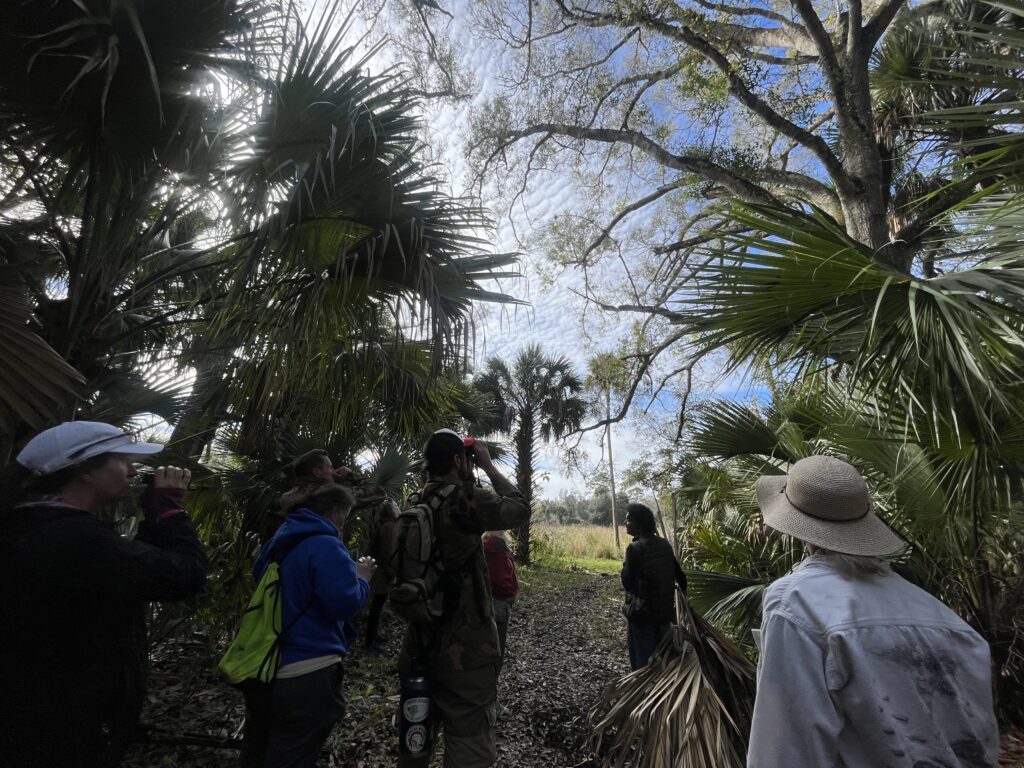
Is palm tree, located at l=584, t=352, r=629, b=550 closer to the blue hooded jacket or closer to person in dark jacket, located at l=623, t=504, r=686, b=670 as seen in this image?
person in dark jacket, located at l=623, t=504, r=686, b=670

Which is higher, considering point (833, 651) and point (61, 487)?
point (61, 487)

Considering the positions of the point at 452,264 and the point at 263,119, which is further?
the point at 452,264

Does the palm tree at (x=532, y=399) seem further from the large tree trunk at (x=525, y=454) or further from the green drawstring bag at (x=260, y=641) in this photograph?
the green drawstring bag at (x=260, y=641)

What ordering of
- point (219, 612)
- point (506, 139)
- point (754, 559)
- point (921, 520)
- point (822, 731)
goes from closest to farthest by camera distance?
1. point (822, 731)
2. point (921, 520)
3. point (219, 612)
4. point (754, 559)
5. point (506, 139)

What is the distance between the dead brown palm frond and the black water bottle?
81 cm

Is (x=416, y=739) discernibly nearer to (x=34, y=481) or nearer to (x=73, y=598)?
(x=73, y=598)

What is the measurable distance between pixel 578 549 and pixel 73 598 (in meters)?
22.1

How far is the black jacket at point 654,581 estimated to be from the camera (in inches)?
176

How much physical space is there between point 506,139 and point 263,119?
6.37 meters

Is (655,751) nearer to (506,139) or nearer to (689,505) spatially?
(689,505)

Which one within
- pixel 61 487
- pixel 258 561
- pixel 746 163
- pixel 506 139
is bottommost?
pixel 258 561

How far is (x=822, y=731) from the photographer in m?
1.18

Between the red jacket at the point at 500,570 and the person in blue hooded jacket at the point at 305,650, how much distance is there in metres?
1.80

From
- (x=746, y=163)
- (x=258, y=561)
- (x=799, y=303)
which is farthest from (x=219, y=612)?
(x=746, y=163)
